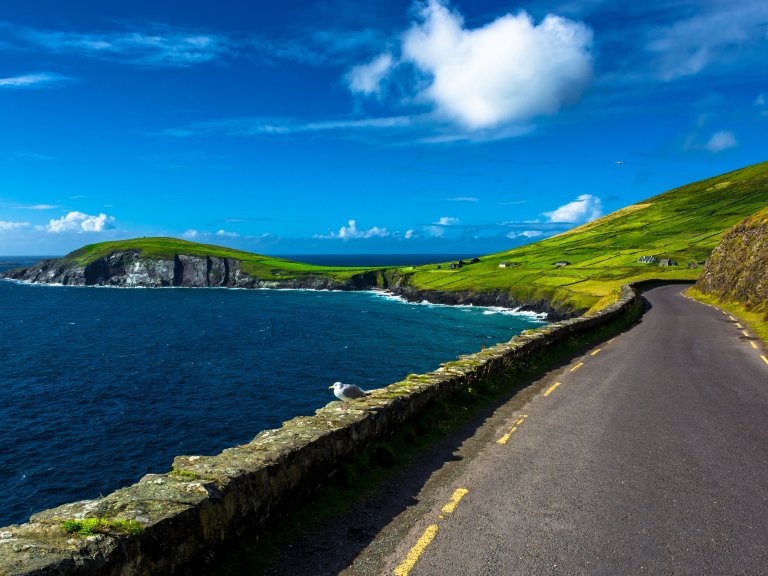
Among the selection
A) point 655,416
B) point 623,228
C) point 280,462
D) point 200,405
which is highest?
point 623,228

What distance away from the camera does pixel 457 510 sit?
8898 millimetres

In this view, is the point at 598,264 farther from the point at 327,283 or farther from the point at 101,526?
the point at 101,526

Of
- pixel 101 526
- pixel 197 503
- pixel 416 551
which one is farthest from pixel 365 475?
pixel 101 526

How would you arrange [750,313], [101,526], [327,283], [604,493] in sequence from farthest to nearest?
1. [327,283]
2. [750,313]
3. [604,493]
4. [101,526]

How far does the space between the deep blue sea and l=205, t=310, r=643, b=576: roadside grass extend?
2127cm

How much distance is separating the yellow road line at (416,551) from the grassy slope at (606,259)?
85.2 meters

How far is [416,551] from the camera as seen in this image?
298 inches

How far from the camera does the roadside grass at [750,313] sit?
3229 centimetres

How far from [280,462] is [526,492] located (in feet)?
16.3

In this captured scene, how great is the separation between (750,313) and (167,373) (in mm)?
57831

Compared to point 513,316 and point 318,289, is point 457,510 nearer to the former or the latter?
point 513,316

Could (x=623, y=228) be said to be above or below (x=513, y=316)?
above

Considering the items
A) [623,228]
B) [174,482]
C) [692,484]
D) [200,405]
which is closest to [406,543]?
[174,482]

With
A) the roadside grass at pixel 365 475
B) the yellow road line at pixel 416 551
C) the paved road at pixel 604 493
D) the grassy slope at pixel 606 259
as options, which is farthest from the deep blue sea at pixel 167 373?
the yellow road line at pixel 416 551
